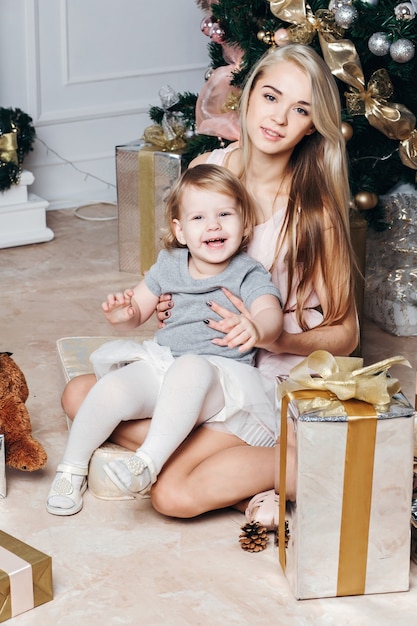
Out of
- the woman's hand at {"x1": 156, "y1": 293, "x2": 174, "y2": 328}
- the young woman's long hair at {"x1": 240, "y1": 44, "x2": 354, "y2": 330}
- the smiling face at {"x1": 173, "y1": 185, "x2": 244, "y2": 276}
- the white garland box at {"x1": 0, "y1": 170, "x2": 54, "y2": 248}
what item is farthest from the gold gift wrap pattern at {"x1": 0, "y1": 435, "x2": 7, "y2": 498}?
the white garland box at {"x1": 0, "y1": 170, "x2": 54, "y2": 248}

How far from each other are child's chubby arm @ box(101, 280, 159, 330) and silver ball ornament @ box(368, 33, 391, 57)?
0.82 m

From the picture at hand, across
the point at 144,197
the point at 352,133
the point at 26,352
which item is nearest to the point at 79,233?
the point at 144,197

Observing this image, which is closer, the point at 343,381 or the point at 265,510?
the point at 343,381

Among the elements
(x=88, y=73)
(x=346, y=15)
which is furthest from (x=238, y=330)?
(x=88, y=73)

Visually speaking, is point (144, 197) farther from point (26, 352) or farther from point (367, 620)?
point (367, 620)

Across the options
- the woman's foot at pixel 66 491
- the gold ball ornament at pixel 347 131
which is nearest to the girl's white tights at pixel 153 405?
the woman's foot at pixel 66 491

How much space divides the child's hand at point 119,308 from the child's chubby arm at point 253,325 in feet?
0.66

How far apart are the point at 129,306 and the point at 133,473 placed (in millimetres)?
396

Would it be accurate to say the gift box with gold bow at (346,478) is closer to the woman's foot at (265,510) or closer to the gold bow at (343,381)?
the gold bow at (343,381)

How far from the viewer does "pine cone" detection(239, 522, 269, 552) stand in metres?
1.84

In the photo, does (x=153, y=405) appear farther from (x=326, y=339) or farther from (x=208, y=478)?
(x=326, y=339)

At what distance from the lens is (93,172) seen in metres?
4.03

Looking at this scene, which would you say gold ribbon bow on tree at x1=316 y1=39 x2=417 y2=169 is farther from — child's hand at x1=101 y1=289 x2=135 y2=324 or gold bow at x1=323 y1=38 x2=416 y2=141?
child's hand at x1=101 y1=289 x2=135 y2=324

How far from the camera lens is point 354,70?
245cm
